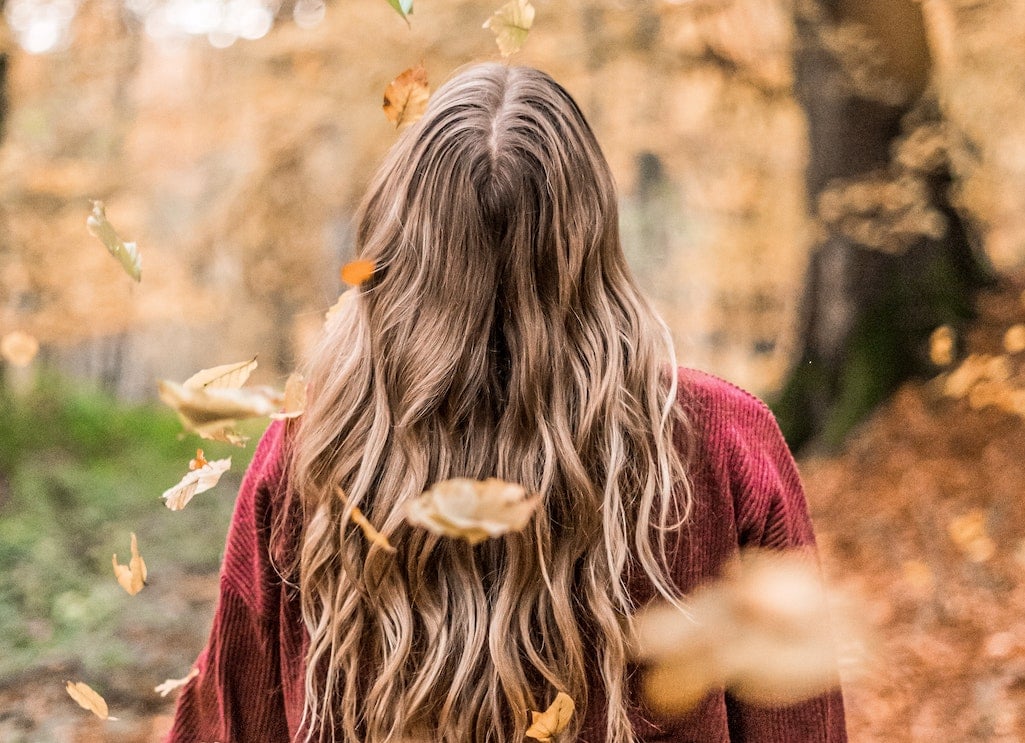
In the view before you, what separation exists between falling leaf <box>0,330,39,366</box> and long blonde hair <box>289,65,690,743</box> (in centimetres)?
542

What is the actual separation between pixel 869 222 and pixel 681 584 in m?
4.77

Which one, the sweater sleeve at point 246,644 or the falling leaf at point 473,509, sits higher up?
the falling leaf at point 473,509

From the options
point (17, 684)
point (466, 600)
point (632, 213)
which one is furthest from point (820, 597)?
point (632, 213)

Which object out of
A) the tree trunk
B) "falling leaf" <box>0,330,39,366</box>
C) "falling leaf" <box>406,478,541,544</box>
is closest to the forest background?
the tree trunk

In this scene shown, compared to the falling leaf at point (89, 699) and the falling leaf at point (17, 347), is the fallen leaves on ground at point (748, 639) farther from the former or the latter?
the falling leaf at point (17, 347)

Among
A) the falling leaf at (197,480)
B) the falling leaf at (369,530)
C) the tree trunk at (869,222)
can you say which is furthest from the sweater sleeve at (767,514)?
the tree trunk at (869,222)

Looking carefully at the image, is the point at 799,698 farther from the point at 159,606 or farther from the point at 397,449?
the point at 159,606

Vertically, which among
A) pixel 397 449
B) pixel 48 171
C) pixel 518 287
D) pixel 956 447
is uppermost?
pixel 518 287

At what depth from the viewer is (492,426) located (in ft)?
4.38

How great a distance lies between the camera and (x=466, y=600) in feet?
4.31

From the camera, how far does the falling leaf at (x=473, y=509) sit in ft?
2.98

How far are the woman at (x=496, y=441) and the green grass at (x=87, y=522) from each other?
11.2ft

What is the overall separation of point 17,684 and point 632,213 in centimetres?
1000

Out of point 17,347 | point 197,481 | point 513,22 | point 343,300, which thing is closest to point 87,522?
point 17,347
